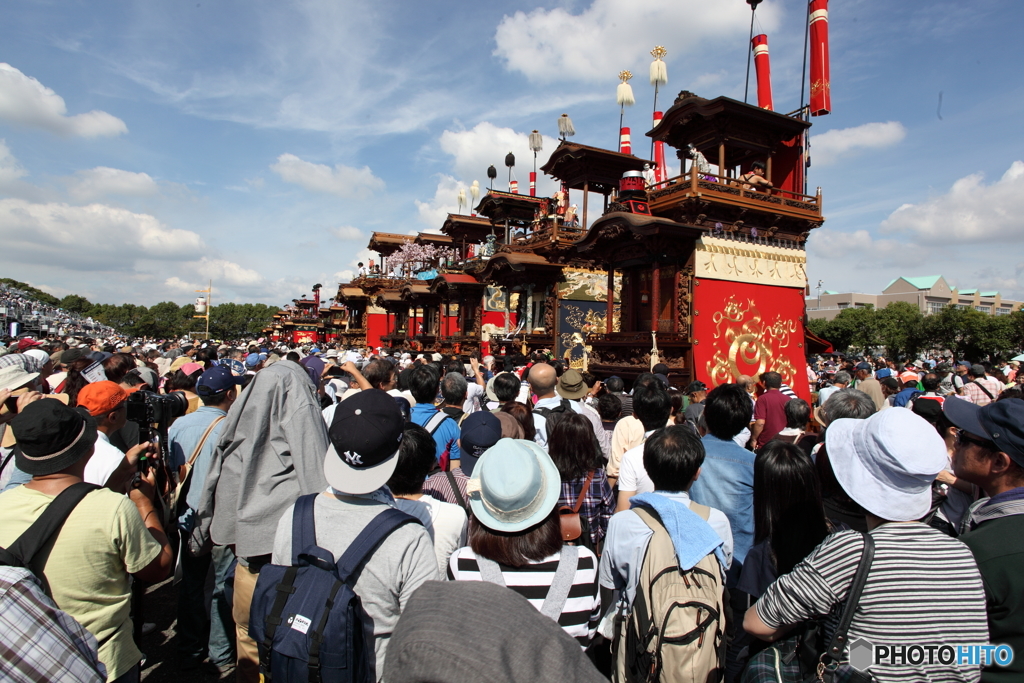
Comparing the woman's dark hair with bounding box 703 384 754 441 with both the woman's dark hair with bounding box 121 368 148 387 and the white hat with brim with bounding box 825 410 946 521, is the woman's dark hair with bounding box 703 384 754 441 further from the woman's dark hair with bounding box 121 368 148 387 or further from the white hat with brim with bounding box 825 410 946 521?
the woman's dark hair with bounding box 121 368 148 387

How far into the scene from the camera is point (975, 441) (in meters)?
2.64

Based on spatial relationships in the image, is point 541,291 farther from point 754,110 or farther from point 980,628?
point 980,628

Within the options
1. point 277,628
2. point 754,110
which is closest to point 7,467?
point 277,628

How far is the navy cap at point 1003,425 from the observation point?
7.98 ft

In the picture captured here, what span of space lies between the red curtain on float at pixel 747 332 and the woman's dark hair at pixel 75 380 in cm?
1232

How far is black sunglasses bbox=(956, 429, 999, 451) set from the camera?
2.56 metres

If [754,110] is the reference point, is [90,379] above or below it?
below

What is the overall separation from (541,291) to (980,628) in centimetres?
1889

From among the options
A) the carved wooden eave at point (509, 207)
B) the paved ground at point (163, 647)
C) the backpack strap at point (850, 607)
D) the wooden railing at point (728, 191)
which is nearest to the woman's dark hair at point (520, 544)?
the backpack strap at point (850, 607)

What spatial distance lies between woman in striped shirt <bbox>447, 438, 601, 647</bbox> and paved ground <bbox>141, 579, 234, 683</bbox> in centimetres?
293

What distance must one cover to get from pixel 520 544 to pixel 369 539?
0.67 metres

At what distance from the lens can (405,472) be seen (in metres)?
3.06

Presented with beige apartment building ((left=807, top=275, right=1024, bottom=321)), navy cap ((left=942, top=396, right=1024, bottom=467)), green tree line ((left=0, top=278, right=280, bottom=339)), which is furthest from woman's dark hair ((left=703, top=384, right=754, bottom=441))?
green tree line ((left=0, top=278, right=280, bottom=339))

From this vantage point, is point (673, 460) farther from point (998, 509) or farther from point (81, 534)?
point (81, 534)
